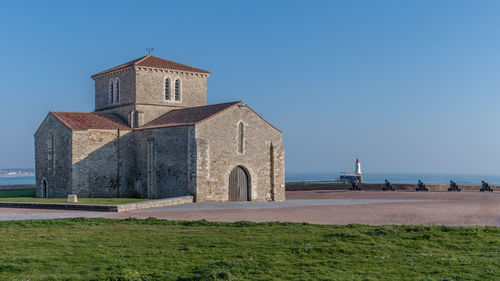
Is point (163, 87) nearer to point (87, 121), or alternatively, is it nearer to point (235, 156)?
point (87, 121)

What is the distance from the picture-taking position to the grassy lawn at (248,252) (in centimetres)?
1013

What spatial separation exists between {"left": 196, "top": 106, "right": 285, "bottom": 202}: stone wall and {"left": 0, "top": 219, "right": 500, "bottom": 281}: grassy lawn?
1536 centimetres

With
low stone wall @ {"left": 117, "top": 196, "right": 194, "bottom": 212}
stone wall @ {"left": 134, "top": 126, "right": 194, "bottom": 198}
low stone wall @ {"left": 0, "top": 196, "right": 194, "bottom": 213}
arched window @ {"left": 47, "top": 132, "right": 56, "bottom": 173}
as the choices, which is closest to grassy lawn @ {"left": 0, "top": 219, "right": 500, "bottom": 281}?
low stone wall @ {"left": 0, "top": 196, "right": 194, "bottom": 213}

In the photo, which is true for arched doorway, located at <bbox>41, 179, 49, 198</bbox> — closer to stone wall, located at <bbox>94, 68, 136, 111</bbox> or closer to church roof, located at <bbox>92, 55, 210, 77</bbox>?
stone wall, located at <bbox>94, 68, 136, 111</bbox>

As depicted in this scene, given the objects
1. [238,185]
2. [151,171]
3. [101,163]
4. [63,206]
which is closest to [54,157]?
[101,163]

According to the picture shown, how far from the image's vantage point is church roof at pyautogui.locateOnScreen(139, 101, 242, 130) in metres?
33.8

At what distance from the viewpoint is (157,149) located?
3497cm

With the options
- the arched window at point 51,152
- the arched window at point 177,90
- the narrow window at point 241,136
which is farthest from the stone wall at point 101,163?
the narrow window at point 241,136

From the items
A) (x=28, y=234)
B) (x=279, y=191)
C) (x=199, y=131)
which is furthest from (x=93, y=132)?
(x=28, y=234)

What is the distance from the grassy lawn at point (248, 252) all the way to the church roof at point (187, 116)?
56.1 ft

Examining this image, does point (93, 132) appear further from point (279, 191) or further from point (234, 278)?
point (234, 278)

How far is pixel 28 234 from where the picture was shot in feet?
50.3

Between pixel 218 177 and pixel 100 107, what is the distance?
14962 mm

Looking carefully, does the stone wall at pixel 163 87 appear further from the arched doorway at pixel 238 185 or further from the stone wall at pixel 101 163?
the arched doorway at pixel 238 185
